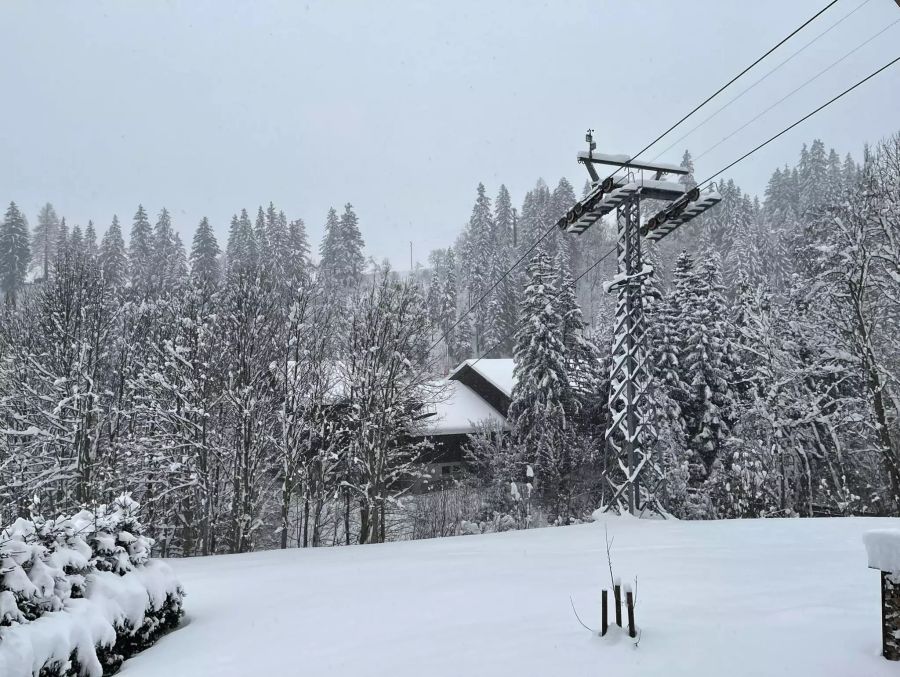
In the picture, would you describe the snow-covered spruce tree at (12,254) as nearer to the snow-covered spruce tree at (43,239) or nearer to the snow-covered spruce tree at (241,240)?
the snow-covered spruce tree at (43,239)

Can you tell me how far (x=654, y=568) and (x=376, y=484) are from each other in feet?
41.8

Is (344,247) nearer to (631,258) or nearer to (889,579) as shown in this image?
(631,258)

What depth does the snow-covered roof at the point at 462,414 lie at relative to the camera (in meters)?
30.5

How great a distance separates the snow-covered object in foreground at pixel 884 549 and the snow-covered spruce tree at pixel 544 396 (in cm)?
2286

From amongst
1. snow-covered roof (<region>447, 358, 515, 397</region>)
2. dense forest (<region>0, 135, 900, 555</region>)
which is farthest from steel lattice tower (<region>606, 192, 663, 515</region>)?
snow-covered roof (<region>447, 358, 515, 397</region>)

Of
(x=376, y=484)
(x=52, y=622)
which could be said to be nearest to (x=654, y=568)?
(x=52, y=622)

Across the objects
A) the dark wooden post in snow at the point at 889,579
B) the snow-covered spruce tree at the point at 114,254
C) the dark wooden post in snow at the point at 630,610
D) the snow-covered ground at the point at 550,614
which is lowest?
the snow-covered ground at the point at 550,614

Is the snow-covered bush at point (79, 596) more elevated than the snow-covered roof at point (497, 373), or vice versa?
the snow-covered roof at point (497, 373)

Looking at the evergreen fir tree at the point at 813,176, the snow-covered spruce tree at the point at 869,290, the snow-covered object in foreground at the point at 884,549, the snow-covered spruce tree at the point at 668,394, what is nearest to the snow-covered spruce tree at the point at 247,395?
the snow-covered spruce tree at the point at 668,394

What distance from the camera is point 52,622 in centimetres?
428

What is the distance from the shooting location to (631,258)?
12.0 meters

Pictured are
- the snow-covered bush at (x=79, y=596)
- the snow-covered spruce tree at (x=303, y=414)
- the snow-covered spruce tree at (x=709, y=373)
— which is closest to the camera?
the snow-covered bush at (x=79, y=596)

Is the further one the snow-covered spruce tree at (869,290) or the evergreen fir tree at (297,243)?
the evergreen fir tree at (297,243)

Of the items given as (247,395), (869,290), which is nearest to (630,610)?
(247,395)
